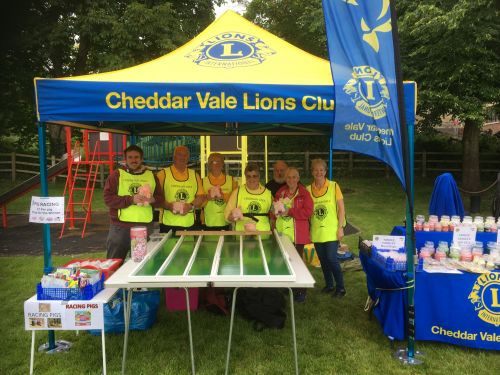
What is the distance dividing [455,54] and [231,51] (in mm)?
9654

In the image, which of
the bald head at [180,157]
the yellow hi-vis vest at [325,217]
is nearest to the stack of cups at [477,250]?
the yellow hi-vis vest at [325,217]

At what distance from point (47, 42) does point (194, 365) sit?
16.7m

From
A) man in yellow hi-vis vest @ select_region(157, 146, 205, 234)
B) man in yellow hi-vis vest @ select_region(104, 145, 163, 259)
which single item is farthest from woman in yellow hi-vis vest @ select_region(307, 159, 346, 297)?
man in yellow hi-vis vest @ select_region(104, 145, 163, 259)

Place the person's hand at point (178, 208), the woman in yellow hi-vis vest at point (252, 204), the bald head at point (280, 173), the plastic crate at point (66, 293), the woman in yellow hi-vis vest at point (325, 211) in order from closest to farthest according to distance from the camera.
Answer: the plastic crate at point (66, 293) → the person's hand at point (178, 208) → the woman in yellow hi-vis vest at point (252, 204) → the woman in yellow hi-vis vest at point (325, 211) → the bald head at point (280, 173)

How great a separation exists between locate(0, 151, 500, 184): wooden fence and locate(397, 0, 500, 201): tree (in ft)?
17.3

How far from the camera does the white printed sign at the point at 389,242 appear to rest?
4044mm

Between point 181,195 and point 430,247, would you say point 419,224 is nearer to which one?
point 430,247

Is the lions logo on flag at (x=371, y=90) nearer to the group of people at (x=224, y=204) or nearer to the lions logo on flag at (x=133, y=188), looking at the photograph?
the group of people at (x=224, y=204)

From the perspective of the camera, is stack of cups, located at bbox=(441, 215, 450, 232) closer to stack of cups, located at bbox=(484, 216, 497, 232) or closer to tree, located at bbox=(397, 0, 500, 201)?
stack of cups, located at bbox=(484, 216, 497, 232)

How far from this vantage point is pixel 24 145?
1953 centimetres

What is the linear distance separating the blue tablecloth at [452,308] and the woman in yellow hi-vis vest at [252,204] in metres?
1.37

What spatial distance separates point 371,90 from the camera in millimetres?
3109

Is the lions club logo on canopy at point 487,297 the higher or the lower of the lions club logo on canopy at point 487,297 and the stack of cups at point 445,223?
the lower

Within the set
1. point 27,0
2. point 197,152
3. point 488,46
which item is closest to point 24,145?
point 197,152
